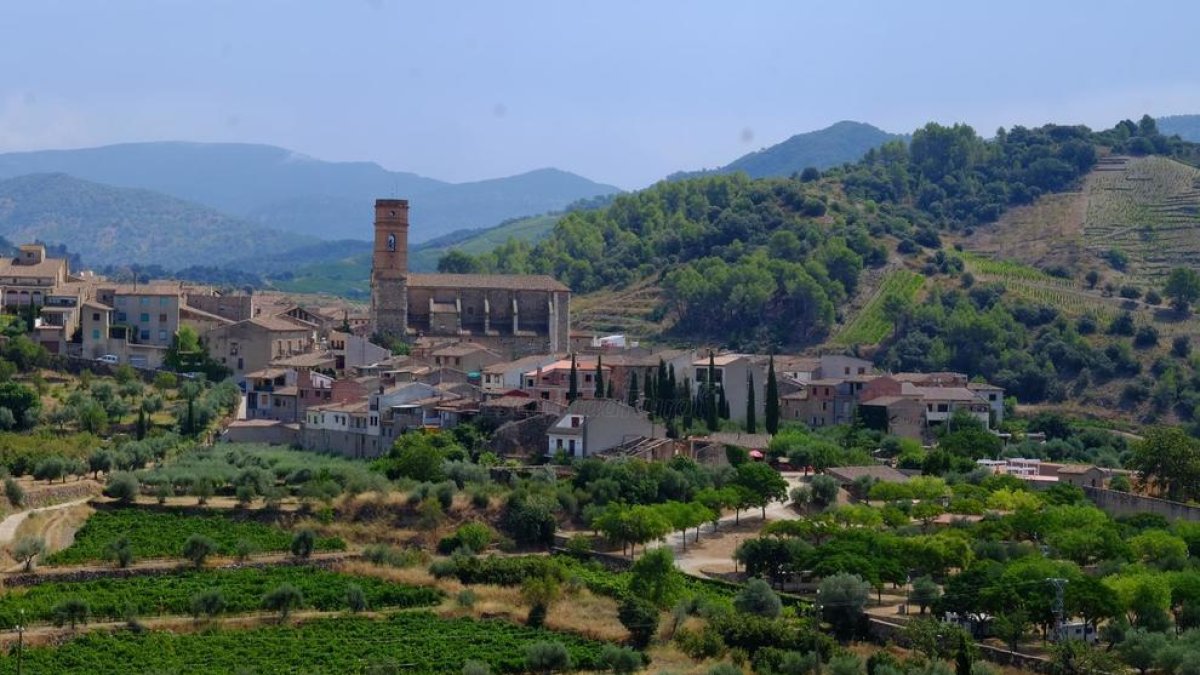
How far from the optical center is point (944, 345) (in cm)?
7925

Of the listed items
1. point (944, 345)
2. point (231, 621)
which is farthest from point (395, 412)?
point (944, 345)

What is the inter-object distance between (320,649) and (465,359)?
1029 inches

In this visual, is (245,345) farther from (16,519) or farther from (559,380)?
(16,519)

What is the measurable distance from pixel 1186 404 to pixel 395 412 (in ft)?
112

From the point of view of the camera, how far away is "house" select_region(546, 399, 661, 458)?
51.6 metres

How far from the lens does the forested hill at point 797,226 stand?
281 feet

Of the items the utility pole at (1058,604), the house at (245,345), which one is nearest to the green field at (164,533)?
the house at (245,345)

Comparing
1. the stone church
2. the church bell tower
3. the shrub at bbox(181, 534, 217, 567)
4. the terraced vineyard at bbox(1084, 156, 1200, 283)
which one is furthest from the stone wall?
the terraced vineyard at bbox(1084, 156, 1200, 283)

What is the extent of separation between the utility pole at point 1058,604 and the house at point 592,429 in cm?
1678

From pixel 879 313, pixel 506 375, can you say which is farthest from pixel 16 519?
pixel 879 313

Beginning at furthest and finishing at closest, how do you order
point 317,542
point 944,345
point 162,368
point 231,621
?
point 944,345 < point 162,368 < point 317,542 < point 231,621

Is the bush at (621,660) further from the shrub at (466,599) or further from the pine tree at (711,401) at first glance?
the pine tree at (711,401)

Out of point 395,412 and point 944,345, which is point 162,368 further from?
point 944,345

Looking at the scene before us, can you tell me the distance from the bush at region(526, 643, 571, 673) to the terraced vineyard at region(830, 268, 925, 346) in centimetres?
4800
